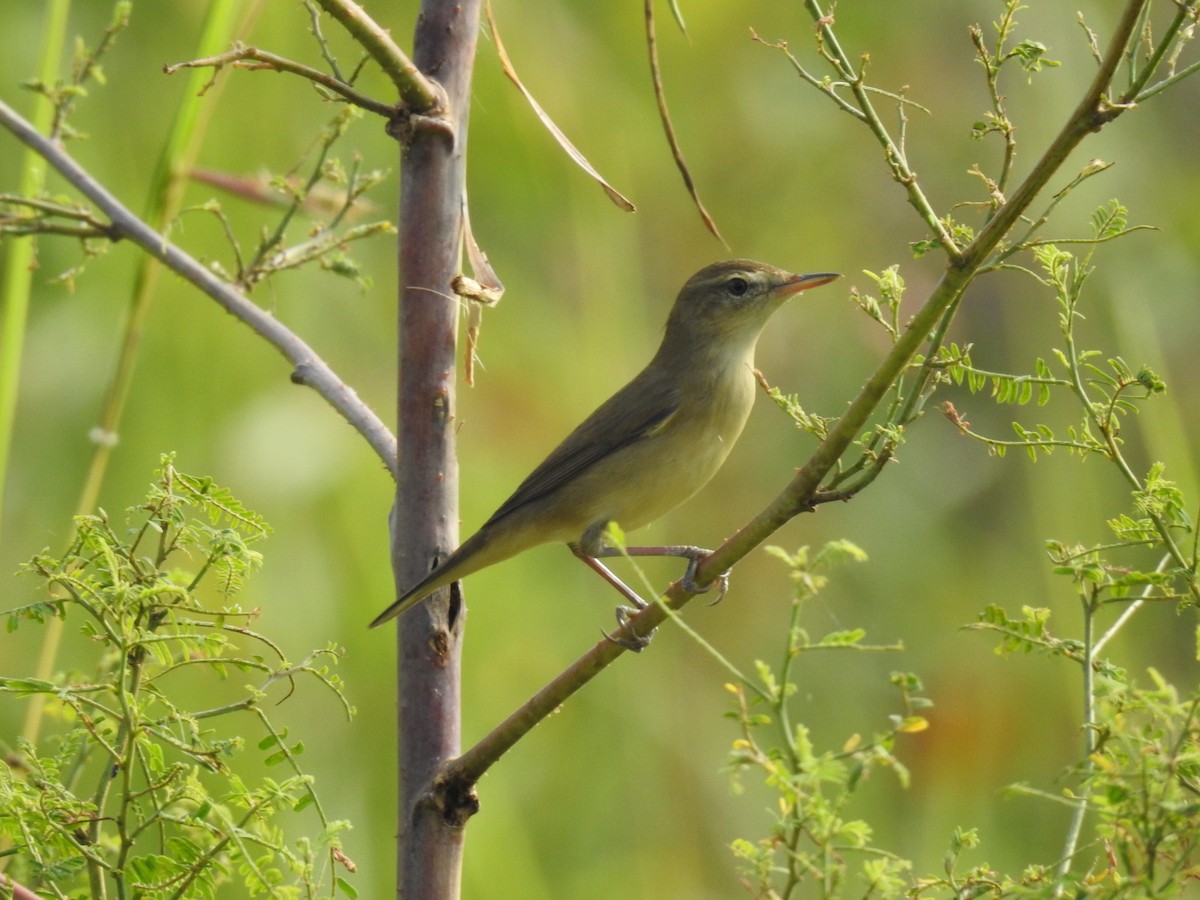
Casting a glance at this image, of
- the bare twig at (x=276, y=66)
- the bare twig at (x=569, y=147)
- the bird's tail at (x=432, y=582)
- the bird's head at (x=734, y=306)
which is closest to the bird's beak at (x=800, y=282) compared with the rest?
the bird's head at (x=734, y=306)

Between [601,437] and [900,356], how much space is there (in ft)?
6.51

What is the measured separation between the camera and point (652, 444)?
128 inches

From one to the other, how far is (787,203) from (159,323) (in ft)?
7.06

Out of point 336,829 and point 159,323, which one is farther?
point 159,323

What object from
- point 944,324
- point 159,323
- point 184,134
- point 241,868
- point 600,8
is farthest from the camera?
point 600,8

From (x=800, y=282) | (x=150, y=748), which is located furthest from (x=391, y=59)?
(x=800, y=282)

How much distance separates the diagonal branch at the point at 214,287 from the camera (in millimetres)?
2086

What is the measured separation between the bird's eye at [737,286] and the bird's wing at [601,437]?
0.35m

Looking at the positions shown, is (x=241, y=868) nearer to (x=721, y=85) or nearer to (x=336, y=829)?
(x=336, y=829)

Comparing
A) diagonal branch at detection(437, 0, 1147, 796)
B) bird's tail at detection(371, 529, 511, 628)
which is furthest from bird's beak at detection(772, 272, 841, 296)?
diagonal branch at detection(437, 0, 1147, 796)

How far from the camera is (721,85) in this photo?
4.64 metres

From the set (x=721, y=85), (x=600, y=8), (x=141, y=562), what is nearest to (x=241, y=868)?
(x=141, y=562)

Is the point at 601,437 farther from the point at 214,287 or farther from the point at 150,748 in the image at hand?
the point at 150,748

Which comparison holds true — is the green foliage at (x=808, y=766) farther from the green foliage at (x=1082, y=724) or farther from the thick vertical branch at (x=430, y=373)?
the thick vertical branch at (x=430, y=373)
